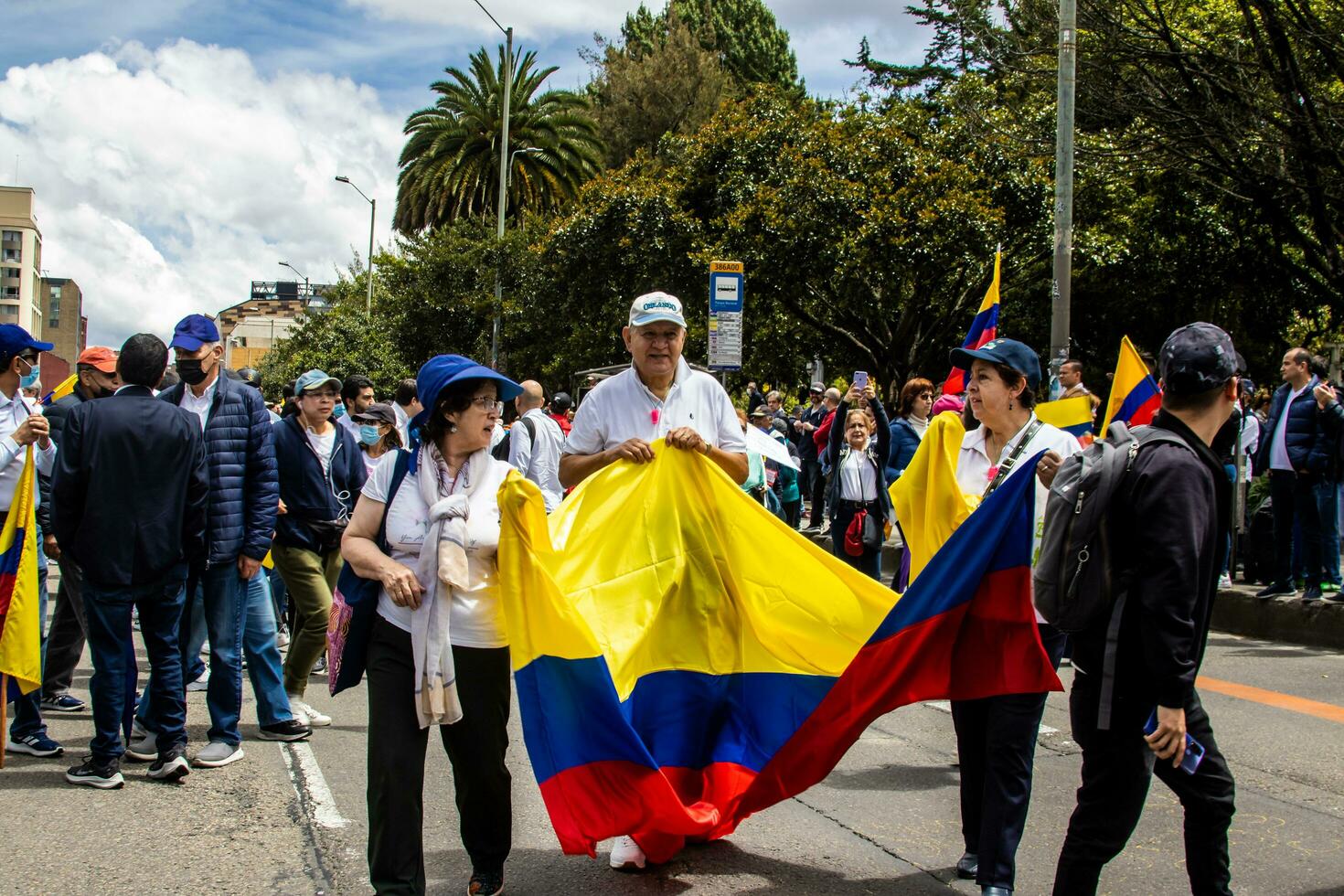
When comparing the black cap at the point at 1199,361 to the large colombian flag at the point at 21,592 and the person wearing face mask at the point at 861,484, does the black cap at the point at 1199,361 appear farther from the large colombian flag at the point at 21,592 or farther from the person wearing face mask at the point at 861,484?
the large colombian flag at the point at 21,592

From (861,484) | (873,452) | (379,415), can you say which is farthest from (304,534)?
(873,452)

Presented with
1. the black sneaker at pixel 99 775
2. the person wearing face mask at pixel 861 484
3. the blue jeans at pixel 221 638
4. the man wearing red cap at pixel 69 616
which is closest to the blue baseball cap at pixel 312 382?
the man wearing red cap at pixel 69 616

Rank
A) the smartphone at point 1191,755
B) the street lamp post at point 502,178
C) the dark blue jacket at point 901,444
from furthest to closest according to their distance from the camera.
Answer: the street lamp post at point 502,178
the dark blue jacket at point 901,444
the smartphone at point 1191,755

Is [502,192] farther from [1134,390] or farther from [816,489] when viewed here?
[1134,390]

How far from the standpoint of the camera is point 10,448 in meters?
6.60

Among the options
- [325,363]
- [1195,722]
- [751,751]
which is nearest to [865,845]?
[751,751]

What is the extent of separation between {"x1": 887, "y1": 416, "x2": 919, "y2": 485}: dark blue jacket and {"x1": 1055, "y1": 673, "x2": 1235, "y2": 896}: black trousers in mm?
4907

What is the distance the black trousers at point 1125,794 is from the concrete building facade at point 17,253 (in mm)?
168760

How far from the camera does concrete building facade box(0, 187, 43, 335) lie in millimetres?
152500

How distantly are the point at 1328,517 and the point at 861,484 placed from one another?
446 centimetres

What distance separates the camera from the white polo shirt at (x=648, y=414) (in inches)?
197

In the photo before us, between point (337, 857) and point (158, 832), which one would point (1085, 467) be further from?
point (158, 832)

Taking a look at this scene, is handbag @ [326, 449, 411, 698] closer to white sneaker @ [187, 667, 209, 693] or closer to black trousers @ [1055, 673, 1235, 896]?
black trousers @ [1055, 673, 1235, 896]

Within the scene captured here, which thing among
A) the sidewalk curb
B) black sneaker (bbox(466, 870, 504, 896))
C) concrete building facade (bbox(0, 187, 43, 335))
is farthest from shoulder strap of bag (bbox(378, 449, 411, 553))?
concrete building facade (bbox(0, 187, 43, 335))
